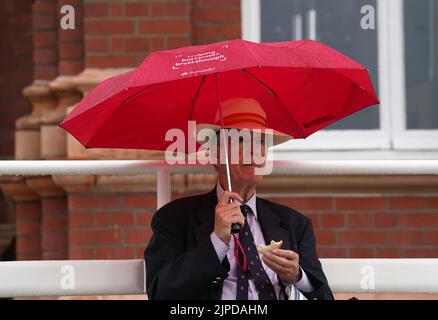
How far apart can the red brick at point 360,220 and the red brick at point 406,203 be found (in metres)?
0.15

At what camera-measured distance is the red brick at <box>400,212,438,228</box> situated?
6145 mm

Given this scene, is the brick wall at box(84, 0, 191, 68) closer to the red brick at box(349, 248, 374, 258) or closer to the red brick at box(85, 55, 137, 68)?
the red brick at box(85, 55, 137, 68)

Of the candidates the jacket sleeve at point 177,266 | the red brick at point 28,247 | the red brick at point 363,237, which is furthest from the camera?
the red brick at point 28,247

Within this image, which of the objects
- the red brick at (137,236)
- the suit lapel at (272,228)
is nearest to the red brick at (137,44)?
the red brick at (137,236)

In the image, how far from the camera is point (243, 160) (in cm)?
354

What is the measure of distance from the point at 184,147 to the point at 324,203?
2457mm

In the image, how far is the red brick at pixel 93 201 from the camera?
6.03 meters

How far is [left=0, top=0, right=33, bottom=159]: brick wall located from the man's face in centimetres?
544

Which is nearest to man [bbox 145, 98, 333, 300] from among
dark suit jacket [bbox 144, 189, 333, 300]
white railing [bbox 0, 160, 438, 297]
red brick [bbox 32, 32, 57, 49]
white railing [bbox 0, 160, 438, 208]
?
dark suit jacket [bbox 144, 189, 333, 300]

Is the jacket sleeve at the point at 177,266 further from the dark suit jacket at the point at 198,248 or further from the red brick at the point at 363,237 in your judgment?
the red brick at the point at 363,237

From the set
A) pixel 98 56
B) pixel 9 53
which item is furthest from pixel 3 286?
pixel 9 53

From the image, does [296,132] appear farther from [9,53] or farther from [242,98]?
[9,53]
